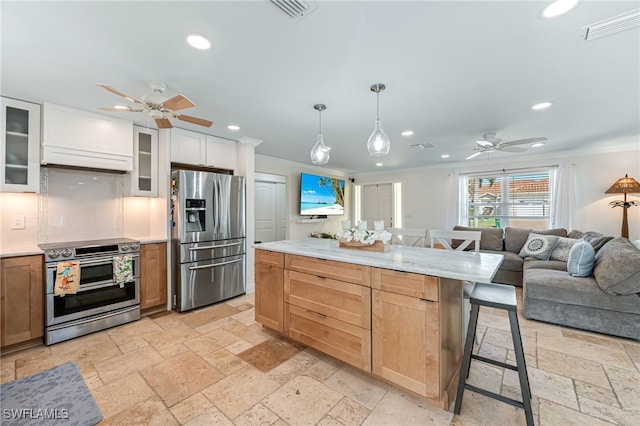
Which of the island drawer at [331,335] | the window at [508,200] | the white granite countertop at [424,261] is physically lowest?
the island drawer at [331,335]

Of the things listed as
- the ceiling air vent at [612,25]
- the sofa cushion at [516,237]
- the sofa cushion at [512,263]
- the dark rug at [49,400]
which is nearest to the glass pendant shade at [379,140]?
the ceiling air vent at [612,25]

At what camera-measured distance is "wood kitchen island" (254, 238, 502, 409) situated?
164cm

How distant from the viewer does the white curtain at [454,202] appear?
19.4ft

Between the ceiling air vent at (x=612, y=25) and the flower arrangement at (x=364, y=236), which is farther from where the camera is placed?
the flower arrangement at (x=364, y=236)

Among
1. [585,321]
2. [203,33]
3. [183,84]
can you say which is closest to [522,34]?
[203,33]

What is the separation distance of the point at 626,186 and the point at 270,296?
5.63 m

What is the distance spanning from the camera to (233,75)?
A: 2.12 metres

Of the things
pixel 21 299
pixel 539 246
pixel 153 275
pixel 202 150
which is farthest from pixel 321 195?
pixel 21 299

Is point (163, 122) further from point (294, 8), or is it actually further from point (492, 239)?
point (492, 239)

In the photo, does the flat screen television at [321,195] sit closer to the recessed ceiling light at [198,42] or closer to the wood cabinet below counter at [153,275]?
the wood cabinet below counter at [153,275]

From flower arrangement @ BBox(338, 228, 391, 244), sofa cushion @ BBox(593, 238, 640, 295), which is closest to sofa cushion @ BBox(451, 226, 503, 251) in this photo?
sofa cushion @ BBox(593, 238, 640, 295)

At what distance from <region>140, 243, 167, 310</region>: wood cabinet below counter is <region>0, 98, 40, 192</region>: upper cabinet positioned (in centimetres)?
121

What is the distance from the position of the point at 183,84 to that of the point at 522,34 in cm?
251

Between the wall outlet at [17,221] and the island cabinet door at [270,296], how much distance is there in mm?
2524
